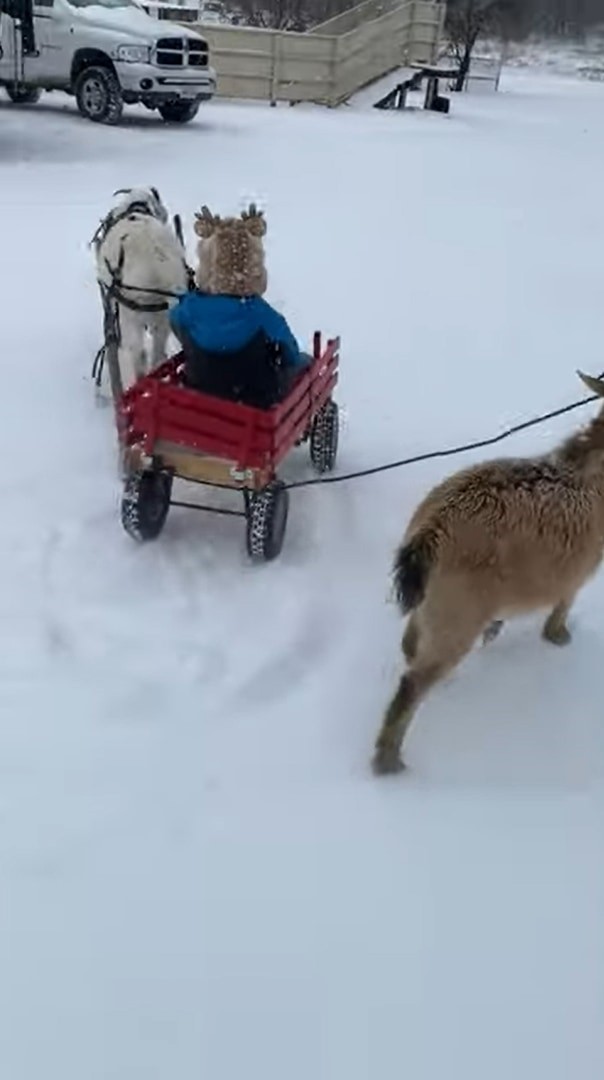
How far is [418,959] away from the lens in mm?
2719

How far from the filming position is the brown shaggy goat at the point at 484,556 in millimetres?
3133

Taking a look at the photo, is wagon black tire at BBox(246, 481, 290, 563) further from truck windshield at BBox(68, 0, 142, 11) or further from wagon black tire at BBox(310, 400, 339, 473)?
truck windshield at BBox(68, 0, 142, 11)

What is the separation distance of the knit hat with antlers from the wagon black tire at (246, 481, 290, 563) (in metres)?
0.87

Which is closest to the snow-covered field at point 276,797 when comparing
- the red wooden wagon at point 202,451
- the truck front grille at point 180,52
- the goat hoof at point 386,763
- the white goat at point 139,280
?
the goat hoof at point 386,763

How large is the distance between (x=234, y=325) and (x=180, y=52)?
516 inches

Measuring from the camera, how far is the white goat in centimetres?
525

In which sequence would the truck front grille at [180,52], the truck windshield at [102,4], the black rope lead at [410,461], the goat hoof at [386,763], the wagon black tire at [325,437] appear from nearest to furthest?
the goat hoof at [386,763]
the black rope lead at [410,461]
the wagon black tire at [325,437]
the truck front grille at [180,52]
the truck windshield at [102,4]

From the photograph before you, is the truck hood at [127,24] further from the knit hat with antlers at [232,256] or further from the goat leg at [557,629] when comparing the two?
the goat leg at [557,629]

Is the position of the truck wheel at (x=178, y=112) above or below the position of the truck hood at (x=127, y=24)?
below

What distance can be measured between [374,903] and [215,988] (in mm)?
514

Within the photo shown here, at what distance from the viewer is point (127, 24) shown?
50.8ft

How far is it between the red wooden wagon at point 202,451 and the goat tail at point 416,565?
115 centimetres

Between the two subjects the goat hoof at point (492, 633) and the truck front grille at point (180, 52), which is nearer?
the goat hoof at point (492, 633)

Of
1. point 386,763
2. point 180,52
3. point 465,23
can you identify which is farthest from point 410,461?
point 465,23
